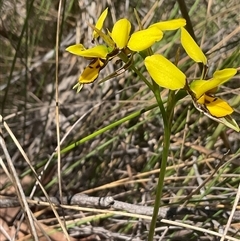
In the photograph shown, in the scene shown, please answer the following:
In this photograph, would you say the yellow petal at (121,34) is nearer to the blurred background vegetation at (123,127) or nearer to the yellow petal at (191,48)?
the yellow petal at (191,48)

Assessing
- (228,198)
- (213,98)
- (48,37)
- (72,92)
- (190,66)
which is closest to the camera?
(213,98)

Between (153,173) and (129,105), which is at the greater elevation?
(129,105)

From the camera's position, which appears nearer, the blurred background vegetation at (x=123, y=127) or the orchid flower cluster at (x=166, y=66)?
the orchid flower cluster at (x=166, y=66)

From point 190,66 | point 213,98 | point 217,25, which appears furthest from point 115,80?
point 213,98

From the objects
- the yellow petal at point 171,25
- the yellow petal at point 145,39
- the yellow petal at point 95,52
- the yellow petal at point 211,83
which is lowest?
the yellow petal at point 211,83

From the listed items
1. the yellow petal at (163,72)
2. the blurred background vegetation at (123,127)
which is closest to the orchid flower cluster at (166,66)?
the yellow petal at (163,72)

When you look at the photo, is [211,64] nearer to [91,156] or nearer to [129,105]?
[129,105]

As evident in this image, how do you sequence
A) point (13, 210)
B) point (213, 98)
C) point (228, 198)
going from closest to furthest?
point (213, 98)
point (228, 198)
point (13, 210)
